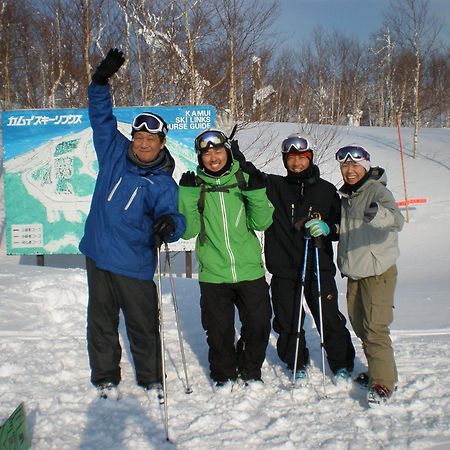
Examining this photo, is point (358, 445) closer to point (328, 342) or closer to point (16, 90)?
point (328, 342)

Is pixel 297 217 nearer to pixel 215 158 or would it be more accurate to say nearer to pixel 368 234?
pixel 368 234

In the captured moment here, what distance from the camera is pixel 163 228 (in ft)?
10.8

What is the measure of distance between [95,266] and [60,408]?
102 cm

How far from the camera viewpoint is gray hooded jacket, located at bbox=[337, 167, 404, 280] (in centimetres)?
343

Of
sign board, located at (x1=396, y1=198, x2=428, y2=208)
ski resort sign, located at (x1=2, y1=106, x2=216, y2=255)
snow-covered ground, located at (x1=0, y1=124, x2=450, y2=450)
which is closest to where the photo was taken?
snow-covered ground, located at (x1=0, y1=124, x2=450, y2=450)

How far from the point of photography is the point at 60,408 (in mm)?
3406

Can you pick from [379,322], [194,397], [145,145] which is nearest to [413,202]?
[379,322]

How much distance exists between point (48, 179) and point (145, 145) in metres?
5.35

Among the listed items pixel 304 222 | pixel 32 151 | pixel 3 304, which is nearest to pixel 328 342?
pixel 304 222

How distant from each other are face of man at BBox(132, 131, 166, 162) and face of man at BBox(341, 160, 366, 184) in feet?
4.63

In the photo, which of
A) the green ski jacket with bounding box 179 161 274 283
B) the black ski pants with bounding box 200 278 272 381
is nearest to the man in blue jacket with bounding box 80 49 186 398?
the green ski jacket with bounding box 179 161 274 283

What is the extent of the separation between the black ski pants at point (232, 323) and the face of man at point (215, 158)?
35.2 inches

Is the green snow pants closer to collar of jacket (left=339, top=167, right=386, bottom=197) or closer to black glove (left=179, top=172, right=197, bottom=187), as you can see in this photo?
collar of jacket (left=339, top=167, right=386, bottom=197)

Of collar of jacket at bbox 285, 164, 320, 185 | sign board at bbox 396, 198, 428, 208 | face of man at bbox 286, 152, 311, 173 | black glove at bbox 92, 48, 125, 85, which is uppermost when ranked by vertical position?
black glove at bbox 92, 48, 125, 85
